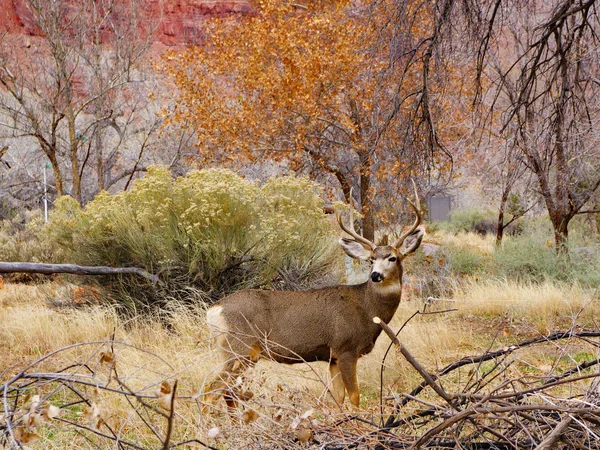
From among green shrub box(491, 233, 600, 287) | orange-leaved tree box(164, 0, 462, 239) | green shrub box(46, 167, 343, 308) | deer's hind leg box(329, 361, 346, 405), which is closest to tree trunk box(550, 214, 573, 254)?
green shrub box(491, 233, 600, 287)

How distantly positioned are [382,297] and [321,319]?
1.87 feet

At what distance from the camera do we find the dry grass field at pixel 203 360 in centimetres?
338

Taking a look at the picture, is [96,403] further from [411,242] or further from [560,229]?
[560,229]

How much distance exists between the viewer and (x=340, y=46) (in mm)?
14398

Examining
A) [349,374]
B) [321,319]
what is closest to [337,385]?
[349,374]

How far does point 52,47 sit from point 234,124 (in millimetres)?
4220

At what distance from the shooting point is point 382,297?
595 cm

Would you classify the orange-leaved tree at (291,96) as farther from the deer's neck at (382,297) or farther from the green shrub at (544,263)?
the deer's neck at (382,297)

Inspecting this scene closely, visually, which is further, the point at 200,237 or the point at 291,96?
the point at 291,96

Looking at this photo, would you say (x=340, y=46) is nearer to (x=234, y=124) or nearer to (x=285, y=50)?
(x=285, y=50)

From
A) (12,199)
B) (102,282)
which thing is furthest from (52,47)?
(12,199)

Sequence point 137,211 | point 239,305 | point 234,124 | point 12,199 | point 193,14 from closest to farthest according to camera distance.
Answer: point 239,305 < point 137,211 < point 234,124 < point 12,199 < point 193,14

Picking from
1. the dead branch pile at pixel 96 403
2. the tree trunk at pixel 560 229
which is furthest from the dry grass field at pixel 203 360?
the tree trunk at pixel 560 229

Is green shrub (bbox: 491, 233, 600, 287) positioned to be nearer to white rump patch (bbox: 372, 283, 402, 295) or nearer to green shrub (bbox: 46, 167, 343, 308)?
green shrub (bbox: 46, 167, 343, 308)
